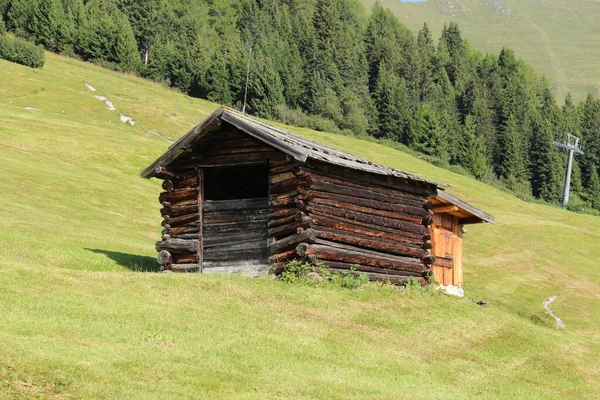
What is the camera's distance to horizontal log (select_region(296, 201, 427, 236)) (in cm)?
2483

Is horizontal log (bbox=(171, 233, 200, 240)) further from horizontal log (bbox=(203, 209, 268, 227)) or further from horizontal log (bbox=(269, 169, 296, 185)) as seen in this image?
horizontal log (bbox=(269, 169, 296, 185))

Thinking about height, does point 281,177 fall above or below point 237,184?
above

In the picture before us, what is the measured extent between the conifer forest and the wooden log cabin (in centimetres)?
9618

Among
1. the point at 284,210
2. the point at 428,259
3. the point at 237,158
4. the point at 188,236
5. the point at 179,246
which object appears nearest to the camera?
the point at 284,210

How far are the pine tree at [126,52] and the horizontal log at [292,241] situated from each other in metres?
103

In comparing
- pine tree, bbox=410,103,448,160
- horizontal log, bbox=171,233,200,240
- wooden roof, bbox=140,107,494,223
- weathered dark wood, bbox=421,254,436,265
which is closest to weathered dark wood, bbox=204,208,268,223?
horizontal log, bbox=171,233,200,240

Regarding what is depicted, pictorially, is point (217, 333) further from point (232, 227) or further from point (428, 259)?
point (428, 259)

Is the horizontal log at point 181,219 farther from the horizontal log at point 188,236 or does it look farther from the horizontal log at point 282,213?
the horizontal log at point 282,213

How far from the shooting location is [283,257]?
24.9 m

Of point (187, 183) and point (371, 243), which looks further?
point (187, 183)

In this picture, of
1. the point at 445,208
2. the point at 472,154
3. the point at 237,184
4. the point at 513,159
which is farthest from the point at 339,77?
the point at 237,184

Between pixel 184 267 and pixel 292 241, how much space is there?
4128 mm

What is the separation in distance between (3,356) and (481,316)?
15.7 m

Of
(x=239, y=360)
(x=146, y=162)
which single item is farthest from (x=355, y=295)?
(x=146, y=162)
